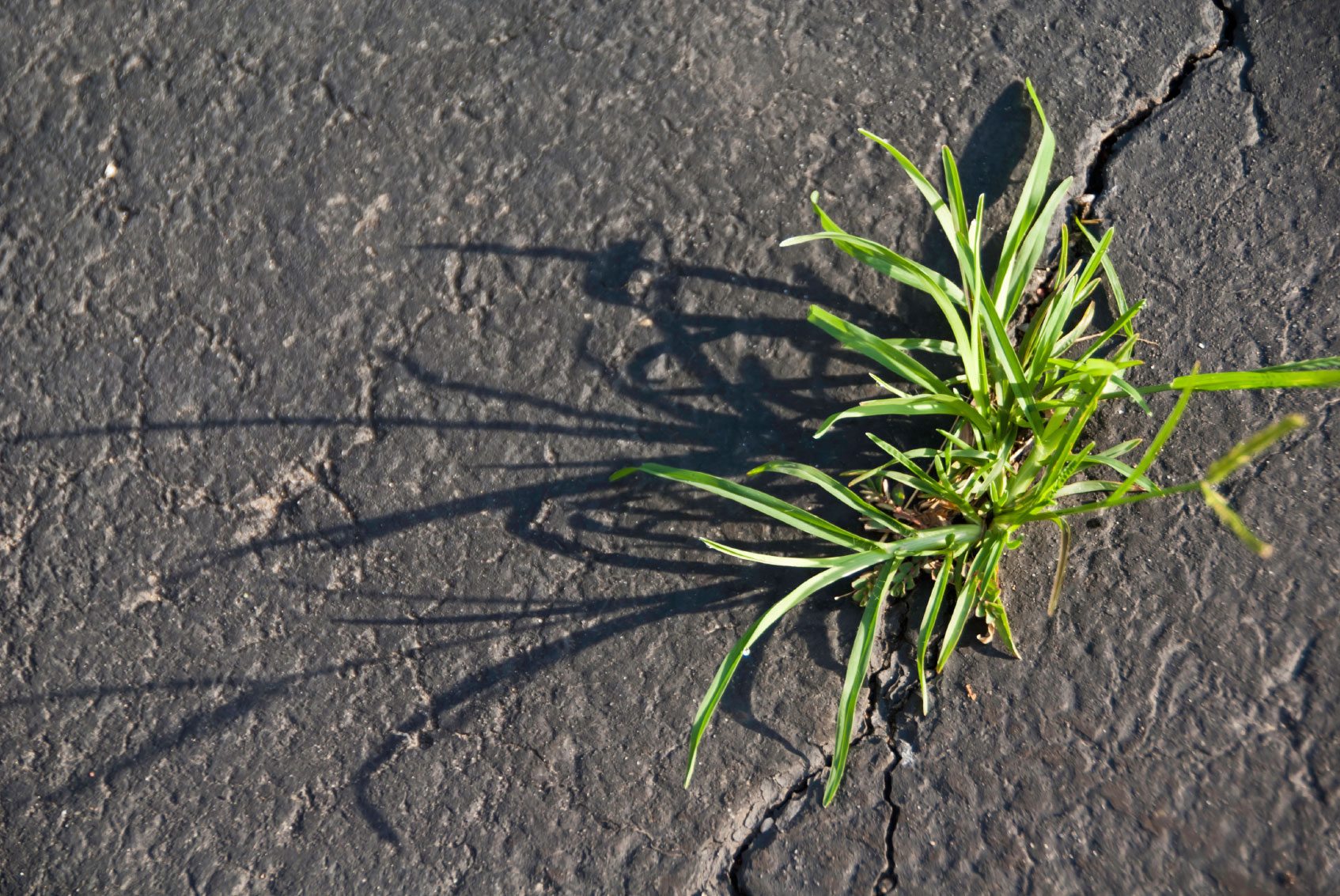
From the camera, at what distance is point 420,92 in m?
2.02

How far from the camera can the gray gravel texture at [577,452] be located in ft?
5.41

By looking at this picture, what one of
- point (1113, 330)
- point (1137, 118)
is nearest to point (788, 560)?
point (1113, 330)

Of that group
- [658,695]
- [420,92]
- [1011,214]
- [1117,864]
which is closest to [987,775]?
[1117,864]

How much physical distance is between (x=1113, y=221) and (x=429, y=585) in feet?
4.88

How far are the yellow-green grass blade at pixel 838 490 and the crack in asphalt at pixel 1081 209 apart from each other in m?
0.18

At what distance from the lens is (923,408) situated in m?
1.66

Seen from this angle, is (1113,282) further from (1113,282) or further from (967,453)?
(967,453)

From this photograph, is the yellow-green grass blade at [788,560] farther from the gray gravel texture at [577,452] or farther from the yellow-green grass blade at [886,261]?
the yellow-green grass blade at [886,261]

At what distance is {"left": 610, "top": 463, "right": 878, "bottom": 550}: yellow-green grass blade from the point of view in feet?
5.44

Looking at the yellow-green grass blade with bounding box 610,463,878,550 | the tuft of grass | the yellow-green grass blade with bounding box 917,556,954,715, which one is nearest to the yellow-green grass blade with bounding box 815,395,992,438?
the tuft of grass

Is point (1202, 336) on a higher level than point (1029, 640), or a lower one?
higher

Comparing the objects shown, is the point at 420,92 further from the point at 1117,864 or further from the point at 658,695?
the point at 1117,864

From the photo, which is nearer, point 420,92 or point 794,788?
point 794,788

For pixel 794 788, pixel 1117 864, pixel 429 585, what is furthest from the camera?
pixel 429 585
